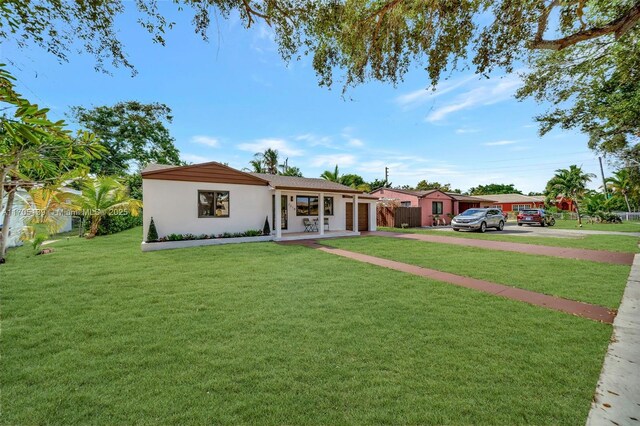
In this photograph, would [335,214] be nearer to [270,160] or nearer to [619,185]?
[270,160]

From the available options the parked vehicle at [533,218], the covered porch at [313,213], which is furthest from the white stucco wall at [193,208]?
the parked vehicle at [533,218]

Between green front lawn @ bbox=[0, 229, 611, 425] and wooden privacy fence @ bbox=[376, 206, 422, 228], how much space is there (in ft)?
61.2

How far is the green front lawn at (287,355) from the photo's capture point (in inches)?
88.9

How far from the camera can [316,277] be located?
671 centimetres

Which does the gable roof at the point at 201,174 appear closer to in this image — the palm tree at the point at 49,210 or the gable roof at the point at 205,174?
the gable roof at the point at 205,174

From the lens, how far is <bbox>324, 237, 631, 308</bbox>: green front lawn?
18.8 ft

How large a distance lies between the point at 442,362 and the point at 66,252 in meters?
13.0

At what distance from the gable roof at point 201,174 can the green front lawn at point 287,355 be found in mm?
6483

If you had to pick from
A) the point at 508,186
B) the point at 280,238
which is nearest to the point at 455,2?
the point at 280,238

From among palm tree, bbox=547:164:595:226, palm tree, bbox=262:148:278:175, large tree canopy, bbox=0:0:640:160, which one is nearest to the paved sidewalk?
large tree canopy, bbox=0:0:640:160

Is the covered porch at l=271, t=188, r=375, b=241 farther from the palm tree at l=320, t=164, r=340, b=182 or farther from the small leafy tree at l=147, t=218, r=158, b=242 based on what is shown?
the palm tree at l=320, t=164, r=340, b=182

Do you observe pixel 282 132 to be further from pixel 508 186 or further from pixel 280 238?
pixel 508 186

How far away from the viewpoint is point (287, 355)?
3.11 metres

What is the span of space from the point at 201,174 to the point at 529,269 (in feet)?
43.8
